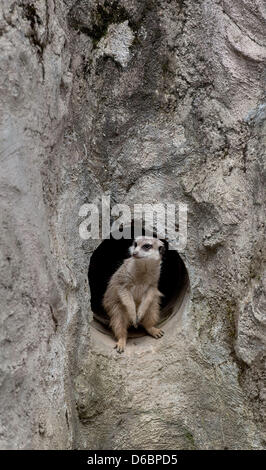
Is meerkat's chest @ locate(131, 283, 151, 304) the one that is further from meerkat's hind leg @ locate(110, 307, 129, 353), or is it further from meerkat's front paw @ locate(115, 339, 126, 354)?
meerkat's front paw @ locate(115, 339, 126, 354)

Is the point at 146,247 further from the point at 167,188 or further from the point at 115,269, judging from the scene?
the point at 115,269

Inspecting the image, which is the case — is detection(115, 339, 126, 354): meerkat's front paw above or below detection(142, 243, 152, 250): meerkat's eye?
below

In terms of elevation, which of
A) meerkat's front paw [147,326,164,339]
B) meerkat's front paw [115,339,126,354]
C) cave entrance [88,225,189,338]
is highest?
cave entrance [88,225,189,338]

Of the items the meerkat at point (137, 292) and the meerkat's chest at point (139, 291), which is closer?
the meerkat at point (137, 292)

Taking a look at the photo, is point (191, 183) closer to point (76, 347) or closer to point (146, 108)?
point (146, 108)

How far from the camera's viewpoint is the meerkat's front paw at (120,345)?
4.75 metres

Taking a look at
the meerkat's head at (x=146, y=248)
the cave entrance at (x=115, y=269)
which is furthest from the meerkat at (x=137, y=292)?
the cave entrance at (x=115, y=269)

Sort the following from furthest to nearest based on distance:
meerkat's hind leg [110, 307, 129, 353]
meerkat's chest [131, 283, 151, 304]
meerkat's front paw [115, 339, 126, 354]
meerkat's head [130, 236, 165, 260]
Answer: meerkat's chest [131, 283, 151, 304] → meerkat's head [130, 236, 165, 260] → meerkat's hind leg [110, 307, 129, 353] → meerkat's front paw [115, 339, 126, 354]

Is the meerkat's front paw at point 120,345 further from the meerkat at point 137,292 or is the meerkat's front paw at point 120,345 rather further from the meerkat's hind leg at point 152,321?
the meerkat's hind leg at point 152,321

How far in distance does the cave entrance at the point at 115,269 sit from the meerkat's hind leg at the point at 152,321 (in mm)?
116

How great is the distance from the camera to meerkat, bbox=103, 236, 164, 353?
16.5ft

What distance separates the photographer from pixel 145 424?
4414 millimetres

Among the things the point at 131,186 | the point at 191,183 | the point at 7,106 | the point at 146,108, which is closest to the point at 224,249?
the point at 191,183

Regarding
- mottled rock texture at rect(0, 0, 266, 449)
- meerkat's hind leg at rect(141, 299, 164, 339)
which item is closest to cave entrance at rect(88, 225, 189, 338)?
meerkat's hind leg at rect(141, 299, 164, 339)
